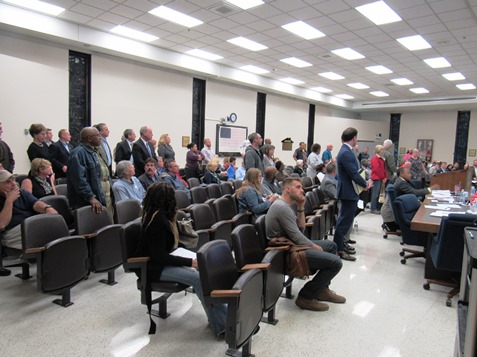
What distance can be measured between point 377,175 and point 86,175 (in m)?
6.12

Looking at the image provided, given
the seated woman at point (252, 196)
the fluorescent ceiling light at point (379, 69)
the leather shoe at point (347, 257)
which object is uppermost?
the fluorescent ceiling light at point (379, 69)

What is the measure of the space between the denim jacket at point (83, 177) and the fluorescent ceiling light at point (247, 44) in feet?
16.1

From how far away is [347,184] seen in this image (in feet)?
13.6

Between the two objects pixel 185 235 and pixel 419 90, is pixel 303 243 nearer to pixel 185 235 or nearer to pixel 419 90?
pixel 185 235

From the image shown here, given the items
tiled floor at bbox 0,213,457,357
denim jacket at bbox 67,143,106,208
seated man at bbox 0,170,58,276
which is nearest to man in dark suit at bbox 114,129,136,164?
denim jacket at bbox 67,143,106,208

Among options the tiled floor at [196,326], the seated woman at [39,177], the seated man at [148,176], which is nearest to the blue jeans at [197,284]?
the tiled floor at [196,326]

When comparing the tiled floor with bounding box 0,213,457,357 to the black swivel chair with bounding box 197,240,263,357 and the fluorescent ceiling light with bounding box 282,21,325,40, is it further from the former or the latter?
the fluorescent ceiling light with bounding box 282,21,325,40

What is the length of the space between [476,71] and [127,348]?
10796 mm

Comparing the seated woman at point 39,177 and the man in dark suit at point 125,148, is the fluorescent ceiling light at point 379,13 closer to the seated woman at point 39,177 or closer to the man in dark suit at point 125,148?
the man in dark suit at point 125,148

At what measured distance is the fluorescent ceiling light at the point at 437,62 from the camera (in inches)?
325

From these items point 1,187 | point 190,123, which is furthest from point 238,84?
point 1,187

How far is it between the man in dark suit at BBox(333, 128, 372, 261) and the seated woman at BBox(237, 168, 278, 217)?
99 centimetres

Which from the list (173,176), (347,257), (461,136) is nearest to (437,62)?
(347,257)

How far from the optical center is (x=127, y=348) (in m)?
2.25
